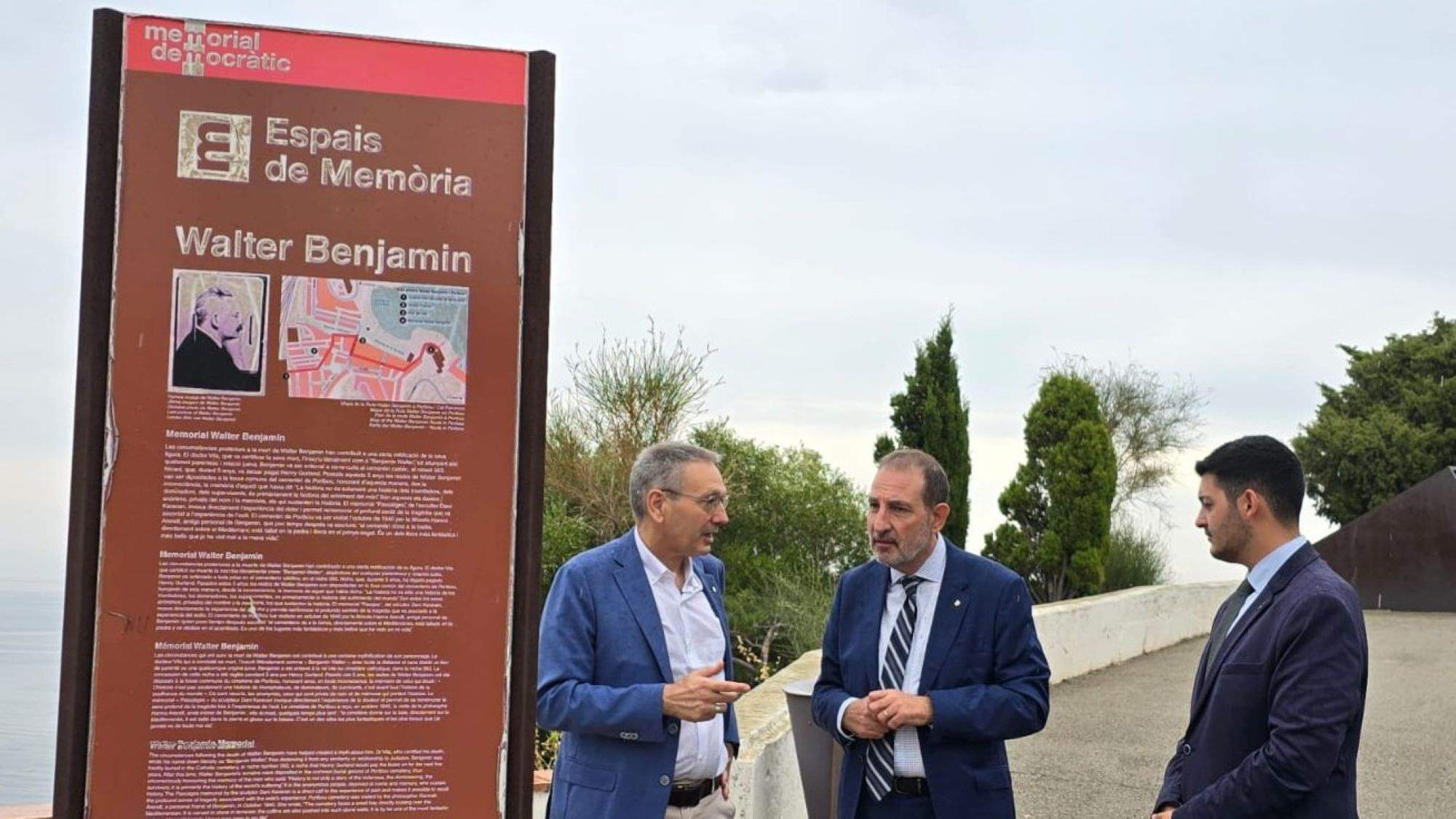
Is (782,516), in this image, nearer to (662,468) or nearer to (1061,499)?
(1061,499)

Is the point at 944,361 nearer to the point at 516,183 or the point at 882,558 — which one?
the point at 882,558

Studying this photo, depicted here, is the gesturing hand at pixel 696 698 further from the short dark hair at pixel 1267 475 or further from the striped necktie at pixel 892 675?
the short dark hair at pixel 1267 475

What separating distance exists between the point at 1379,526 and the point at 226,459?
799 inches

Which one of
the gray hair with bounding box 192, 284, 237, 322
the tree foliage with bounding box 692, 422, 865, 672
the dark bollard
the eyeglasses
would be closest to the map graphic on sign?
the gray hair with bounding box 192, 284, 237, 322

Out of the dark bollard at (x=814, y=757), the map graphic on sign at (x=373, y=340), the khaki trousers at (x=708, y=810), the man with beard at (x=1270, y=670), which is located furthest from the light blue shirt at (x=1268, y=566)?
the map graphic on sign at (x=373, y=340)

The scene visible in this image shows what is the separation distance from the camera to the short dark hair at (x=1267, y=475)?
3.81 m

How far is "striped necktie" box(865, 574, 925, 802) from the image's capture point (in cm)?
406

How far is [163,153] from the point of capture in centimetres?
287

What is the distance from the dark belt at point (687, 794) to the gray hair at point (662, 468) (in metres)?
0.78

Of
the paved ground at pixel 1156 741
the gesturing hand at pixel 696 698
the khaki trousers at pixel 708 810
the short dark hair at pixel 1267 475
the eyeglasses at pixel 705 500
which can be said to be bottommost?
the paved ground at pixel 1156 741

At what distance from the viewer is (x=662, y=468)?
417 cm

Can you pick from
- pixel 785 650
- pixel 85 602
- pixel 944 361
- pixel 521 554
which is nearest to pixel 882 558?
pixel 521 554

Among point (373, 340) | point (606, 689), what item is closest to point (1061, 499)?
point (606, 689)

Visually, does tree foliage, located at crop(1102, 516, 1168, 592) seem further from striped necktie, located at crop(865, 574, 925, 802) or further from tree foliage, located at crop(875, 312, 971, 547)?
striped necktie, located at crop(865, 574, 925, 802)
